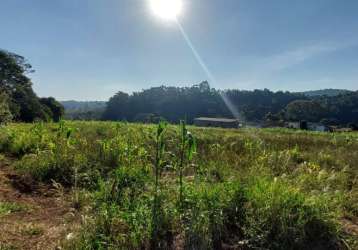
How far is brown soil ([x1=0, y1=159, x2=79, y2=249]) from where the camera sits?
Answer: 332 cm

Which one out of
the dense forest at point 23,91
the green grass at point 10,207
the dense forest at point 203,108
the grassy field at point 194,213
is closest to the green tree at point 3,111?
the grassy field at point 194,213

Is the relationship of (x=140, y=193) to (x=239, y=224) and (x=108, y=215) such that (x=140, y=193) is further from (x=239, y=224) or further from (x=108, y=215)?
(x=239, y=224)

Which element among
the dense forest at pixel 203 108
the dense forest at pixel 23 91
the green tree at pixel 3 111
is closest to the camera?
the green tree at pixel 3 111

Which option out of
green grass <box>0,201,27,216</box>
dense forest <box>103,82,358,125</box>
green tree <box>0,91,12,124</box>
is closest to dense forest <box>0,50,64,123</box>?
dense forest <box>103,82,358,125</box>

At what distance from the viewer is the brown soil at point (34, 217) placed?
3.32 m

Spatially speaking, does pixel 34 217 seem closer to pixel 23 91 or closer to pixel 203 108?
pixel 23 91

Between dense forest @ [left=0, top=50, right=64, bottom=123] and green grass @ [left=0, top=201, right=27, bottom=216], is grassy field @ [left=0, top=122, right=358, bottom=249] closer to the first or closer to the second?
green grass @ [left=0, top=201, right=27, bottom=216]

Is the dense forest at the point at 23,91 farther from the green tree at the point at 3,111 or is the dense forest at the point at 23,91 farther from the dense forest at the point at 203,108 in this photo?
the green tree at the point at 3,111

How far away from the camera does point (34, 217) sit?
406 cm

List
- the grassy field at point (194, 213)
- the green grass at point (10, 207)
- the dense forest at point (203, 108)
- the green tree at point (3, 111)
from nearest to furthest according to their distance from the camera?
1. the grassy field at point (194, 213)
2. the green grass at point (10, 207)
3. the green tree at point (3, 111)
4. the dense forest at point (203, 108)

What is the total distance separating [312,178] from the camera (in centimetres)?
480

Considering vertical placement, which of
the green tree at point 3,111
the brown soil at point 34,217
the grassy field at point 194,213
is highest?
the green tree at point 3,111

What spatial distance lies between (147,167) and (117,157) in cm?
107

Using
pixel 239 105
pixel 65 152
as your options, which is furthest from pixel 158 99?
pixel 65 152
